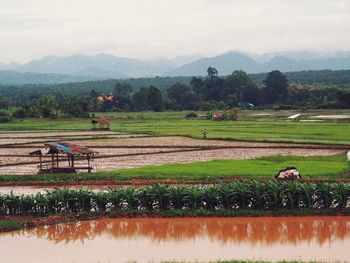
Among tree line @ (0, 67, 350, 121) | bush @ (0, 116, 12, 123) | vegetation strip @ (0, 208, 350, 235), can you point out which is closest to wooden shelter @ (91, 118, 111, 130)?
bush @ (0, 116, 12, 123)

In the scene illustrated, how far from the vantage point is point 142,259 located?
11.3 meters

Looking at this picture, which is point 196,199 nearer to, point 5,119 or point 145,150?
point 145,150

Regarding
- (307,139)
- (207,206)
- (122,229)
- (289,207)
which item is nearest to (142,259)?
(122,229)

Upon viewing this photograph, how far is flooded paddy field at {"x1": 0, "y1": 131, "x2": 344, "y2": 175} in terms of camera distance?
25.8m

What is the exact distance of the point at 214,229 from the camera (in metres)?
13.5

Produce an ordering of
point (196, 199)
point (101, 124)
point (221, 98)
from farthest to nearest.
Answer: point (221, 98) < point (101, 124) < point (196, 199)

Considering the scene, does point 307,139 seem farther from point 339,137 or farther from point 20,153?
point 20,153

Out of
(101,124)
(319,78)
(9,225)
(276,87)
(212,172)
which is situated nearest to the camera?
(9,225)

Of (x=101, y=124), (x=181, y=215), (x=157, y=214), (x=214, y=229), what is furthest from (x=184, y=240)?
(x=101, y=124)

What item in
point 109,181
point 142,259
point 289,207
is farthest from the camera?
point 109,181

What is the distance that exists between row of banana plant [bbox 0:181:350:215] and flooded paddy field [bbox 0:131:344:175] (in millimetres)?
8095

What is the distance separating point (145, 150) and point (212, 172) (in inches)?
426

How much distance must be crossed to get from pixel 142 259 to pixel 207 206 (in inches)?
167

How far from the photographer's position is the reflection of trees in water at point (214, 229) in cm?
1279
